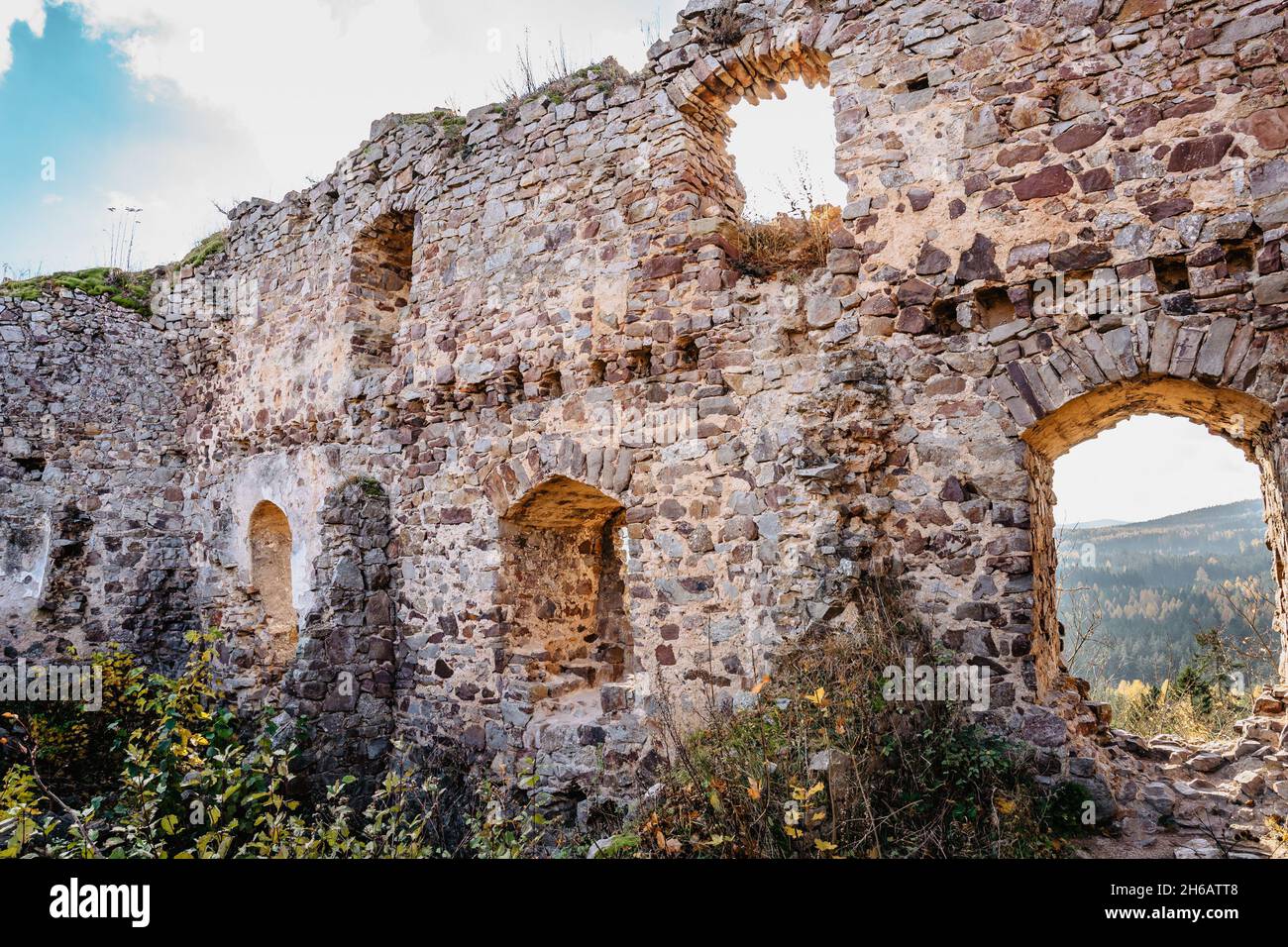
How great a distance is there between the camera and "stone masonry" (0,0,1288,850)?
4148 mm

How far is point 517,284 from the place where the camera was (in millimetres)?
6555

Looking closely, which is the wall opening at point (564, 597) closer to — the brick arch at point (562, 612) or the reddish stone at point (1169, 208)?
the brick arch at point (562, 612)

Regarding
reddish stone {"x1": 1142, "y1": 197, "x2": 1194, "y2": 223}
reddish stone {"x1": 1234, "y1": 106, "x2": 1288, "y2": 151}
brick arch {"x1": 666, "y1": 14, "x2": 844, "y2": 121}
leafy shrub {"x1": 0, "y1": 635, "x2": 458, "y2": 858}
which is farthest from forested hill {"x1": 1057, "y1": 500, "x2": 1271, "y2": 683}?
leafy shrub {"x1": 0, "y1": 635, "x2": 458, "y2": 858}

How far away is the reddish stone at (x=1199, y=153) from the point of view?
13.0 ft

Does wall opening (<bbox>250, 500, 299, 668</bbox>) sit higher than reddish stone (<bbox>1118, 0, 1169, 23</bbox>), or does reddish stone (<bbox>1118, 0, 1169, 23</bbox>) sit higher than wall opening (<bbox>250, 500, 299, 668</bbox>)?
reddish stone (<bbox>1118, 0, 1169, 23</bbox>)

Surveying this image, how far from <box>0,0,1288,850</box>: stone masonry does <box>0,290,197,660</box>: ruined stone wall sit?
0.05 meters

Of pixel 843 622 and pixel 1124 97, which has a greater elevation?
pixel 1124 97

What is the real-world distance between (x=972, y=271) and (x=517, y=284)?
3676 millimetres

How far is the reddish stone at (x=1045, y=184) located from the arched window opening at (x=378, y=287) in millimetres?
5623

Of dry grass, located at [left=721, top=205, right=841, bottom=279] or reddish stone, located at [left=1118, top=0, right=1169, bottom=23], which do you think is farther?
dry grass, located at [left=721, top=205, right=841, bottom=279]

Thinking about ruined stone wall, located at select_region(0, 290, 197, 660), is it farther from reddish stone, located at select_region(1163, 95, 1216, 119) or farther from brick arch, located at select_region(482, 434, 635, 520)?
reddish stone, located at select_region(1163, 95, 1216, 119)
